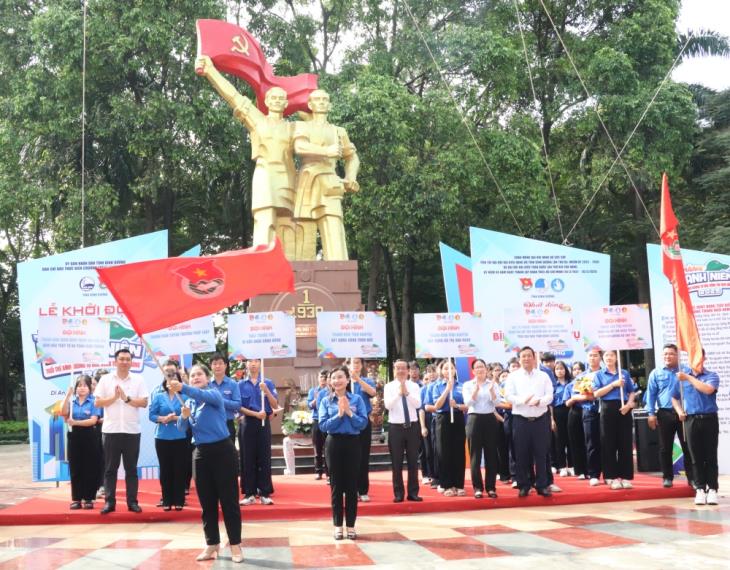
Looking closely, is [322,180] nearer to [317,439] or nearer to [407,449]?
[317,439]

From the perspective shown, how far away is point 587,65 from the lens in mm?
24281

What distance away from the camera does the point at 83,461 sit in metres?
8.99

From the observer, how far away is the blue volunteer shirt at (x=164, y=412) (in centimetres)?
862

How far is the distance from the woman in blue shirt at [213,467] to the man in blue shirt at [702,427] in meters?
4.63

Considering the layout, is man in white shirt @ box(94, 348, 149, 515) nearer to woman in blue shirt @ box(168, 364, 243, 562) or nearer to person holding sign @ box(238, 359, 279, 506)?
person holding sign @ box(238, 359, 279, 506)

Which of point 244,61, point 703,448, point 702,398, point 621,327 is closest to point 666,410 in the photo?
point 702,398

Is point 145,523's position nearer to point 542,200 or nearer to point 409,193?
point 409,193

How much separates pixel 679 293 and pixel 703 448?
1548mm

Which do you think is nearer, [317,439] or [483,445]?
[483,445]

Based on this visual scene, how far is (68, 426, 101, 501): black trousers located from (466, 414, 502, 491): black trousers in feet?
12.7

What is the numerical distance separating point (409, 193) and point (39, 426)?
1352cm

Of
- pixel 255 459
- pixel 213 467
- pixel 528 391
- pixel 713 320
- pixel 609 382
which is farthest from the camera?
pixel 713 320

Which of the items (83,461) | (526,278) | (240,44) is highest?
(240,44)

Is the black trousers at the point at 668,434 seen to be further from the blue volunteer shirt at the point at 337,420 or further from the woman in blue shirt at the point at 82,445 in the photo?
the woman in blue shirt at the point at 82,445
